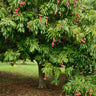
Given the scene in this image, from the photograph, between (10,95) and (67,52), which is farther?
(10,95)

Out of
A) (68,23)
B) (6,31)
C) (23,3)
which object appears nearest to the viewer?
(6,31)

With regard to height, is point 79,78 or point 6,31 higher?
point 6,31

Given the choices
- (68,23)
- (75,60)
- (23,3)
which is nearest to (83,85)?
(75,60)

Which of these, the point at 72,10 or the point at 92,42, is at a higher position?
the point at 72,10

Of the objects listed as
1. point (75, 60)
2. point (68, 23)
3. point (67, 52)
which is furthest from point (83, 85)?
point (68, 23)

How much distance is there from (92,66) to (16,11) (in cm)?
307

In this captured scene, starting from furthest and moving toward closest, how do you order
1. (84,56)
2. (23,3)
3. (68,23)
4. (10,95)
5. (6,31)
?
(10,95), (68,23), (84,56), (23,3), (6,31)

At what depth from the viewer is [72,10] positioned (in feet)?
15.3

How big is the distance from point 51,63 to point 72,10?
1.97 meters

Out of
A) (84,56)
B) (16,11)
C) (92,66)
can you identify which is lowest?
(92,66)

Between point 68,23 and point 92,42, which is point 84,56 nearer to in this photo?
point 92,42

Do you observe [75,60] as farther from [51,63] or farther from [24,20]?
[24,20]

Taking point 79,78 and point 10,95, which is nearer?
point 79,78

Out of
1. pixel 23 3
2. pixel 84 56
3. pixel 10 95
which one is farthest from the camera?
pixel 10 95
